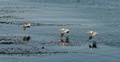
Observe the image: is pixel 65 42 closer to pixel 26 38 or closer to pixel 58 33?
pixel 26 38

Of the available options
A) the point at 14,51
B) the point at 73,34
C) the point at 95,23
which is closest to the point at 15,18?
the point at 95,23

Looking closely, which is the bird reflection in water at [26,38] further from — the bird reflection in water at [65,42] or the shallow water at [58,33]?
the bird reflection in water at [65,42]

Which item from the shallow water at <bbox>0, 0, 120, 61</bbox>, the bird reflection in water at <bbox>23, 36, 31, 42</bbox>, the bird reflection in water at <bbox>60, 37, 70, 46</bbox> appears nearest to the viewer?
the shallow water at <bbox>0, 0, 120, 61</bbox>

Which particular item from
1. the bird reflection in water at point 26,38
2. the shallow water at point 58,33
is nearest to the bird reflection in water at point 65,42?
the shallow water at point 58,33

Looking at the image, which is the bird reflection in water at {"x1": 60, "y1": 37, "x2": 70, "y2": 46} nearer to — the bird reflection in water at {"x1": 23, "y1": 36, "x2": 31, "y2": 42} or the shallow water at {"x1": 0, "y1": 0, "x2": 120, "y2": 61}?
the shallow water at {"x1": 0, "y1": 0, "x2": 120, "y2": 61}

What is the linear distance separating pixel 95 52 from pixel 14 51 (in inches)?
348

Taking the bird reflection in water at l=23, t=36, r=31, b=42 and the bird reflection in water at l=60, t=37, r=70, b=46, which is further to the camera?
the bird reflection in water at l=23, t=36, r=31, b=42

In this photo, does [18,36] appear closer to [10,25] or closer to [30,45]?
[30,45]

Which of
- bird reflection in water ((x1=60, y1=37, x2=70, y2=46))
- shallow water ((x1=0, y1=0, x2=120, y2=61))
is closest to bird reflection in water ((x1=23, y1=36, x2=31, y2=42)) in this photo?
shallow water ((x1=0, y1=0, x2=120, y2=61))

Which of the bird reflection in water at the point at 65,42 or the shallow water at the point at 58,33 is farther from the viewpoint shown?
the bird reflection in water at the point at 65,42

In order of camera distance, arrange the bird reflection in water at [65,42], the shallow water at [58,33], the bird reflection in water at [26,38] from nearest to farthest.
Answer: the shallow water at [58,33]
the bird reflection in water at [65,42]
the bird reflection in water at [26,38]

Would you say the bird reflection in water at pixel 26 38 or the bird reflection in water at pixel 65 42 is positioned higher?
the bird reflection in water at pixel 26 38

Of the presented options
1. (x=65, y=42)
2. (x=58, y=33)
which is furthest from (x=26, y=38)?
(x=58, y=33)

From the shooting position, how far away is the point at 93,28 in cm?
6378
